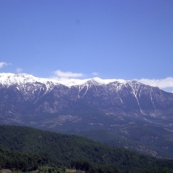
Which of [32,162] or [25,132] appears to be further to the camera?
[25,132]

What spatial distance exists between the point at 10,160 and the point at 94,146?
62.2 m

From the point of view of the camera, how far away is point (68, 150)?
16362cm

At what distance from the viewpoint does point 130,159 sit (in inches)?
6117

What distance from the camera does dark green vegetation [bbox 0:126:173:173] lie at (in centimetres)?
14750

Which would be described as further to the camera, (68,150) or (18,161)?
(68,150)

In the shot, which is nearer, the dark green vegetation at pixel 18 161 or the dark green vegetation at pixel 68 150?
the dark green vegetation at pixel 18 161

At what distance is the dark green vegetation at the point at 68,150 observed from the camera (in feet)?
484

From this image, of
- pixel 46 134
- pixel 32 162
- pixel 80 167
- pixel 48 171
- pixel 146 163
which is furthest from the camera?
pixel 46 134

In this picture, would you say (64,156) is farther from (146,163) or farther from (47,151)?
(146,163)

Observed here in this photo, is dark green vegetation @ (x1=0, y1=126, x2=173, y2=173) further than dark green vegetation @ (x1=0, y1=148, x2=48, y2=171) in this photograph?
Yes

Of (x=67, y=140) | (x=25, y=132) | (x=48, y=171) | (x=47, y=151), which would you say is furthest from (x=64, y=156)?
(x=48, y=171)

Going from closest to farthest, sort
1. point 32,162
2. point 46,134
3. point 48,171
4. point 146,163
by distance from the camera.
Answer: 1. point 48,171
2. point 32,162
3. point 146,163
4. point 46,134

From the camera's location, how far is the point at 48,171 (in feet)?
365

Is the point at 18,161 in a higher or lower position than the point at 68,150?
higher
